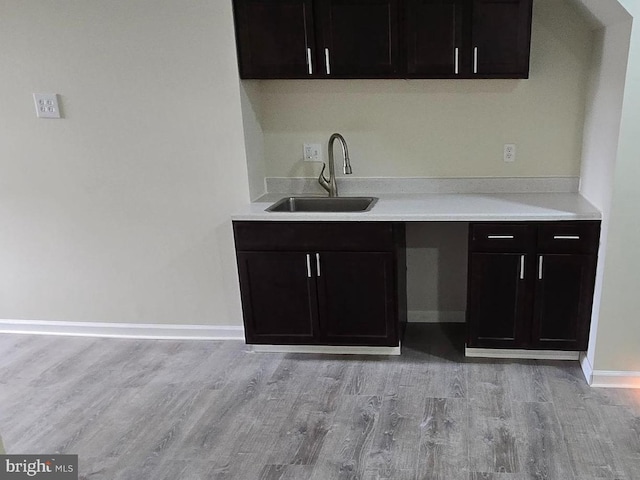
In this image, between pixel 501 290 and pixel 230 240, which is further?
pixel 230 240

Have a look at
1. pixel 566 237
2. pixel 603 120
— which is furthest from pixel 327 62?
pixel 566 237

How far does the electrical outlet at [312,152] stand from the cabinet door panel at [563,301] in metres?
1.34

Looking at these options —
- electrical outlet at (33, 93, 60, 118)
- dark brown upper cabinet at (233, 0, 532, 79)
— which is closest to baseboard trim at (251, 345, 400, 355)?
dark brown upper cabinet at (233, 0, 532, 79)

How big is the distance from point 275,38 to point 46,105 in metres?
1.34

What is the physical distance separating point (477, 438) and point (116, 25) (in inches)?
105

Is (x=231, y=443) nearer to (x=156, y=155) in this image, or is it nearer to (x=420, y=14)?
(x=156, y=155)

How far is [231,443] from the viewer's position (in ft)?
7.20

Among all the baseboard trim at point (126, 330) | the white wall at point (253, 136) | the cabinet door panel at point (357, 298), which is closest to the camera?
the cabinet door panel at point (357, 298)

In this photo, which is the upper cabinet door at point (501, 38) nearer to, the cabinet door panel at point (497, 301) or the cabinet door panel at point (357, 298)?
the cabinet door panel at point (497, 301)

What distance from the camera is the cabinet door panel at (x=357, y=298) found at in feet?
8.60

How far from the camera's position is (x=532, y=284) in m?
2.52

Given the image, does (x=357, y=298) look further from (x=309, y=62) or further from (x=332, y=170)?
(x=309, y=62)

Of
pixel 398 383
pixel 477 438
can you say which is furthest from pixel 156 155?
pixel 477 438

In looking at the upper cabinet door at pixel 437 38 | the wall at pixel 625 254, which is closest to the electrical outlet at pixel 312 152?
the upper cabinet door at pixel 437 38
